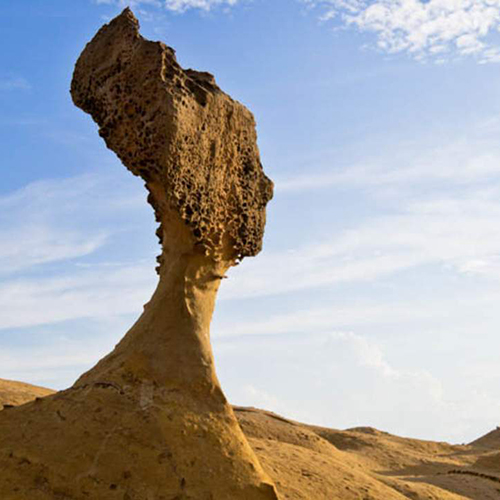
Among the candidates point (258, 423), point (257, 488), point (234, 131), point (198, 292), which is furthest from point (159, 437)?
point (258, 423)

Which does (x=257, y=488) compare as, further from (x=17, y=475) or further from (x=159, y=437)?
(x=17, y=475)

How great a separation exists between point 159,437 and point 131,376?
0.64 m

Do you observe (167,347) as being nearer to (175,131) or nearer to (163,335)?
(163,335)

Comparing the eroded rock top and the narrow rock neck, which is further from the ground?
the eroded rock top

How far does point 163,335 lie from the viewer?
6.10m

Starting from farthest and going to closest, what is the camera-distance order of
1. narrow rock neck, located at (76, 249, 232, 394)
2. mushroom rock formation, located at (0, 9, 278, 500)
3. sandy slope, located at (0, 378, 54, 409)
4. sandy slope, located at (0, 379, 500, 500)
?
sandy slope, located at (0, 378, 54, 409) → sandy slope, located at (0, 379, 500, 500) → narrow rock neck, located at (76, 249, 232, 394) → mushroom rock formation, located at (0, 9, 278, 500)

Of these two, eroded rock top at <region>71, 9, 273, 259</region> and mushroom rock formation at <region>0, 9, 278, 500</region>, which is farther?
eroded rock top at <region>71, 9, 273, 259</region>

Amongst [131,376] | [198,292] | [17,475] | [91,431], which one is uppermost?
[198,292]

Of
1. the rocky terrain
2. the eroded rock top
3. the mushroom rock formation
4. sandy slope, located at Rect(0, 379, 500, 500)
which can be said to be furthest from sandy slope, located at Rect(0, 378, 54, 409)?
the eroded rock top

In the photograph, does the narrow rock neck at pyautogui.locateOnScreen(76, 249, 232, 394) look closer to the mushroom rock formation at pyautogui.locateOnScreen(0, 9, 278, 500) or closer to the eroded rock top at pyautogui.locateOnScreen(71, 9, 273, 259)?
the mushroom rock formation at pyautogui.locateOnScreen(0, 9, 278, 500)

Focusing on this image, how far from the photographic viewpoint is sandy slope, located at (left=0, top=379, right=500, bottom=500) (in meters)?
7.20

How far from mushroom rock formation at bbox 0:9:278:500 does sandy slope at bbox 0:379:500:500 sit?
1.31m

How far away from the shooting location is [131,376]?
5891 mm

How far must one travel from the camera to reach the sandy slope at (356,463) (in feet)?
23.6
